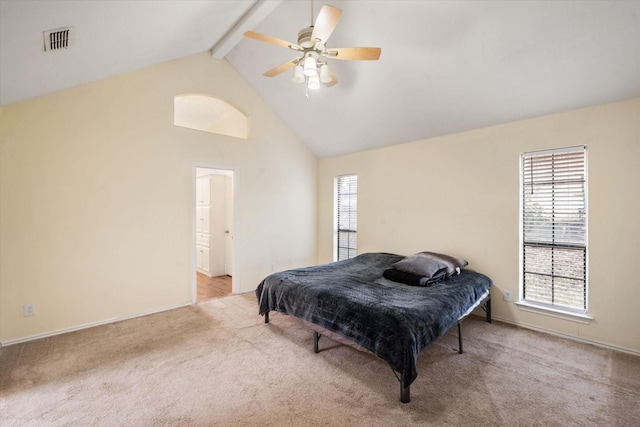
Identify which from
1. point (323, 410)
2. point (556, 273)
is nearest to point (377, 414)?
point (323, 410)

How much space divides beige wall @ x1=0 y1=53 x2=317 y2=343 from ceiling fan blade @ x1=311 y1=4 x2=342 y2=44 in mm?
2556

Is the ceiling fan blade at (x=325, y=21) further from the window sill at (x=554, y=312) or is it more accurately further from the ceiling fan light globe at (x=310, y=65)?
the window sill at (x=554, y=312)

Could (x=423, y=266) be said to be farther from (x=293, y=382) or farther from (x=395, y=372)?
(x=293, y=382)

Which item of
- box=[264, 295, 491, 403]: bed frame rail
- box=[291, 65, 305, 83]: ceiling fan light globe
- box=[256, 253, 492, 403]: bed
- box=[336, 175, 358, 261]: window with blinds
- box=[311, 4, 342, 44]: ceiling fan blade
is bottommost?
box=[264, 295, 491, 403]: bed frame rail

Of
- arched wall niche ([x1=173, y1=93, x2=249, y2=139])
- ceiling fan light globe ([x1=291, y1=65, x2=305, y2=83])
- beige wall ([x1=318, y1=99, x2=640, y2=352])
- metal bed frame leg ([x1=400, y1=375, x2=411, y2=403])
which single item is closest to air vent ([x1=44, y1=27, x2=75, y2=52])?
ceiling fan light globe ([x1=291, y1=65, x2=305, y2=83])

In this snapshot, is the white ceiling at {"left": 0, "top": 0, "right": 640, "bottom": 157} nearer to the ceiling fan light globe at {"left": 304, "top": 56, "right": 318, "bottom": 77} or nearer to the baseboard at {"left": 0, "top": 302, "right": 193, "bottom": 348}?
the ceiling fan light globe at {"left": 304, "top": 56, "right": 318, "bottom": 77}

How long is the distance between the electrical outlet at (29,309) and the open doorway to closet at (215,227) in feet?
8.44

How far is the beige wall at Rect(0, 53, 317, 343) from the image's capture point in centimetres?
284

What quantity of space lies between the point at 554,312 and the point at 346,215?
3175mm

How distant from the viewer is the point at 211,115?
5262mm

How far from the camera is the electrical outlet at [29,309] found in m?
2.87

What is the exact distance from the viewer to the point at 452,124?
3660 mm

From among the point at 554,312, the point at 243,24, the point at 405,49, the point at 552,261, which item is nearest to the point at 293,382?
the point at 554,312

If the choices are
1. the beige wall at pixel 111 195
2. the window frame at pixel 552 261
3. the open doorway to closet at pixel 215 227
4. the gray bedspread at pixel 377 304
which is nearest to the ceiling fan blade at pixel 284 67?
the beige wall at pixel 111 195
